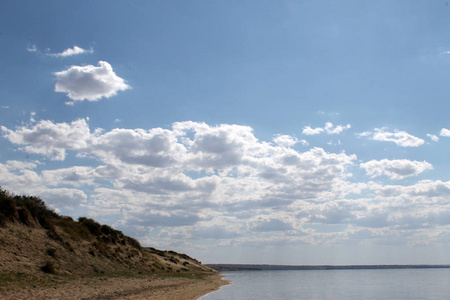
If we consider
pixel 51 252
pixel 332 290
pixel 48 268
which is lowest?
pixel 332 290

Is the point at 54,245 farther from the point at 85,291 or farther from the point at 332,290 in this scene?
the point at 332,290

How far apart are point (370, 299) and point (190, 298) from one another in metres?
17.6

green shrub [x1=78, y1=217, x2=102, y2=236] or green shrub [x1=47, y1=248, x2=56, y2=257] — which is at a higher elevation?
green shrub [x1=78, y1=217, x2=102, y2=236]

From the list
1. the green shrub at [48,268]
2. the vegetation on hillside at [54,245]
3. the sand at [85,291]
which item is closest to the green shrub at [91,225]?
the vegetation on hillside at [54,245]

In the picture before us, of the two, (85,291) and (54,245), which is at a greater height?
(54,245)

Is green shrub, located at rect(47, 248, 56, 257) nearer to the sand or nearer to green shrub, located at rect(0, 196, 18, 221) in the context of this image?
green shrub, located at rect(0, 196, 18, 221)

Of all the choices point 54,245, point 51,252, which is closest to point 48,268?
point 51,252

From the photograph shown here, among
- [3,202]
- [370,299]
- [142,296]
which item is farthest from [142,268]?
[370,299]

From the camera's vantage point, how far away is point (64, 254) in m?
40.6

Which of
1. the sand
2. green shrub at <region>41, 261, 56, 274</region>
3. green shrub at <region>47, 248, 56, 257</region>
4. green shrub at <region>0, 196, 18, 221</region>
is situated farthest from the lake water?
green shrub at <region>0, 196, 18, 221</region>

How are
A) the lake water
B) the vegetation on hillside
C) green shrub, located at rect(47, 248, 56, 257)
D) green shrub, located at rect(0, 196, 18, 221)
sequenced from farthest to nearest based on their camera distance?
1. the lake water
2. green shrub, located at rect(0, 196, 18, 221)
3. green shrub, located at rect(47, 248, 56, 257)
4. the vegetation on hillside

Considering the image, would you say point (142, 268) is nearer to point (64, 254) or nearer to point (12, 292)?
point (64, 254)

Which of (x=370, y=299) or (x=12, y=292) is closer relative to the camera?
(x=12, y=292)

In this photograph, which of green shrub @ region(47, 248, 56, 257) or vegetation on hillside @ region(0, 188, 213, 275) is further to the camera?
green shrub @ region(47, 248, 56, 257)
